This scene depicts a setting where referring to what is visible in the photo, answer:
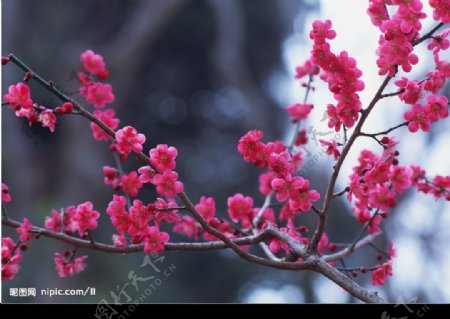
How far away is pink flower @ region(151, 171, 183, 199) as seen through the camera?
3.42 feet

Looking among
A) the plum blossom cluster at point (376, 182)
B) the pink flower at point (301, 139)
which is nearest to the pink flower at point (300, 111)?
the pink flower at point (301, 139)

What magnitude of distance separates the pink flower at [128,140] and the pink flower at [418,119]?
0.52 metres

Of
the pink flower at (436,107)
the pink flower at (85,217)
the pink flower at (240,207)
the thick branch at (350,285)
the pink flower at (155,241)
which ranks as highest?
the pink flower at (240,207)

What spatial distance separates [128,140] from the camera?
3.41ft

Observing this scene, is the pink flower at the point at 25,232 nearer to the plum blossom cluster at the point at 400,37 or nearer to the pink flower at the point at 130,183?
the pink flower at the point at 130,183

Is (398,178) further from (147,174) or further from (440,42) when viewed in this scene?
(147,174)

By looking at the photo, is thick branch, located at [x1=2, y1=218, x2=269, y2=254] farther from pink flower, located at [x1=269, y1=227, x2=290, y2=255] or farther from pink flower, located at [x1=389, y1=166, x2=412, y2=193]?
pink flower, located at [x1=389, y1=166, x2=412, y2=193]

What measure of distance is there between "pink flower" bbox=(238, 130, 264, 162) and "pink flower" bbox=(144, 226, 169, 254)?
24 cm

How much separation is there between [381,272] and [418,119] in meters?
0.38

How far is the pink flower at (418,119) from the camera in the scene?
1.08 m

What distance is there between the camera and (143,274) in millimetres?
4617

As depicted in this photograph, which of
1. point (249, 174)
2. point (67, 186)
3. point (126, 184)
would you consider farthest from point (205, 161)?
point (126, 184)
